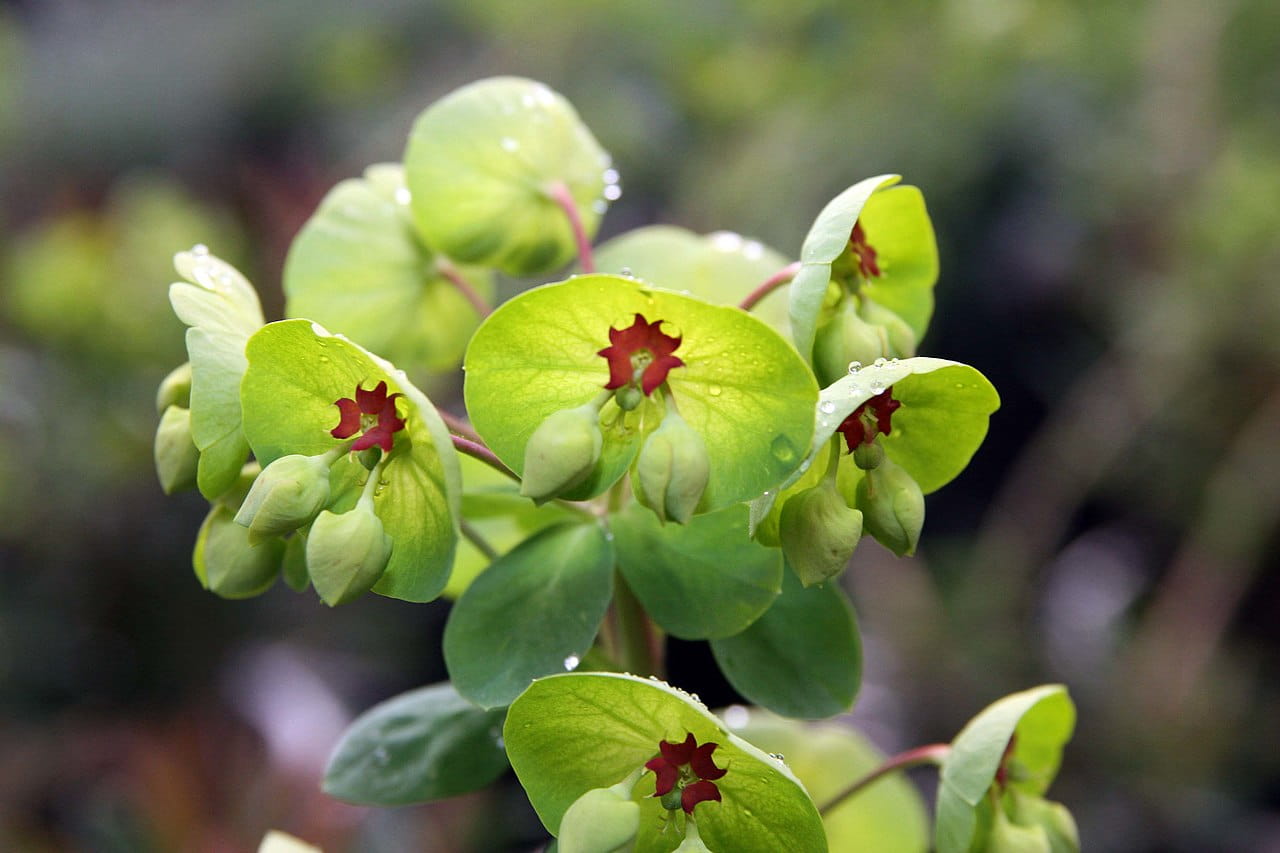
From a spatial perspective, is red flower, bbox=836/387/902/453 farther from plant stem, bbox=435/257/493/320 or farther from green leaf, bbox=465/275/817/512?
plant stem, bbox=435/257/493/320

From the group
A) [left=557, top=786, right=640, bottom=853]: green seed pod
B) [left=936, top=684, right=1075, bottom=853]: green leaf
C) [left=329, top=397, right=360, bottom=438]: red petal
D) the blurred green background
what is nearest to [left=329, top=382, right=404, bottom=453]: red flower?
[left=329, top=397, right=360, bottom=438]: red petal

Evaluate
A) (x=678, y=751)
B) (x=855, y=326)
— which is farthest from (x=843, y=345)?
(x=678, y=751)

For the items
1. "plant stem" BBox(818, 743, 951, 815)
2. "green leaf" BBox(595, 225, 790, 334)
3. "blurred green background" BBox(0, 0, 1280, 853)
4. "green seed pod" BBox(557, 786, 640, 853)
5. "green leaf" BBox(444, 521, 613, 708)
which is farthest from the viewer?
"blurred green background" BBox(0, 0, 1280, 853)

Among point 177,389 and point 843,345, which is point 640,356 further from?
point 177,389

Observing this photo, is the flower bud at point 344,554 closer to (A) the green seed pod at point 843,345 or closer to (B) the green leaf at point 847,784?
(A) the green seed pod at point 843,345

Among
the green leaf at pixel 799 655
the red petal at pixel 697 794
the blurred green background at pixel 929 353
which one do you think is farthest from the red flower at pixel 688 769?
the blurred green background at pixel 929 353

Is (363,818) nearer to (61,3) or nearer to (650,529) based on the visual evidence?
(650,529)

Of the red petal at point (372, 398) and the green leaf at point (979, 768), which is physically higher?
the red petal at point (372, 398)
